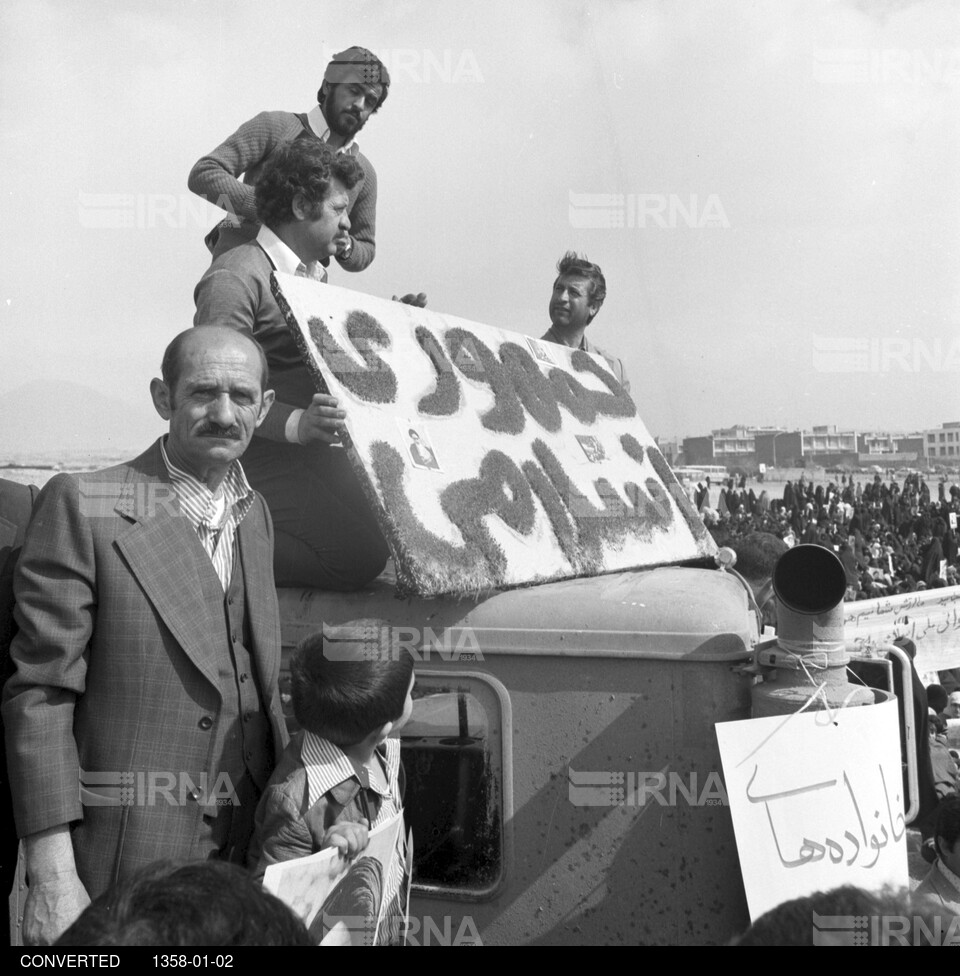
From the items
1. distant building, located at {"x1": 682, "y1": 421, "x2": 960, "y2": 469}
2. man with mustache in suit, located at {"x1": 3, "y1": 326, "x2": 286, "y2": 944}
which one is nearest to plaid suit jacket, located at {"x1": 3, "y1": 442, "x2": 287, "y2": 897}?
man with mustache in suit, located at {"x1": 3, "y1": 326, "x2": 286, "y2": 944}

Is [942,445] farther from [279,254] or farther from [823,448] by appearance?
[279,254]

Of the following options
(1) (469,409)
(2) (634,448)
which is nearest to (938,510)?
(2) (634,448)

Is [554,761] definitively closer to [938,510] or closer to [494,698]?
[494,698]

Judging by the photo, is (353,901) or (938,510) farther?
(938,510)

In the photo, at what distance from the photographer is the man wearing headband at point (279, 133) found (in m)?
3.91

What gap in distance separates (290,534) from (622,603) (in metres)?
1.11

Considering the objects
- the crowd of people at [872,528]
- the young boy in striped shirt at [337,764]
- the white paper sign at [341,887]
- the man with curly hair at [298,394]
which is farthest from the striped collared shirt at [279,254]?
the crowd of people at [872,528]

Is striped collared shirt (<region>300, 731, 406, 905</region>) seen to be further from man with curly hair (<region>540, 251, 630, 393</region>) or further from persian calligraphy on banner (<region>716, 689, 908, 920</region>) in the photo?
man with curly hair (<region>540, 251, 630, 393</region>)

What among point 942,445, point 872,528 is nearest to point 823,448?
point 942,445

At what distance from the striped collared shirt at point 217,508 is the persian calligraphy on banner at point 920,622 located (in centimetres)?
683

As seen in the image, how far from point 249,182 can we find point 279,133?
28 centimetres

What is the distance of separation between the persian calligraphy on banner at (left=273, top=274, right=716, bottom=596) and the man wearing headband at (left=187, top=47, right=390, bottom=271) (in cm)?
91

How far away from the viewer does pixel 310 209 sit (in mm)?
3225

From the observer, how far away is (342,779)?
7.26 feet
